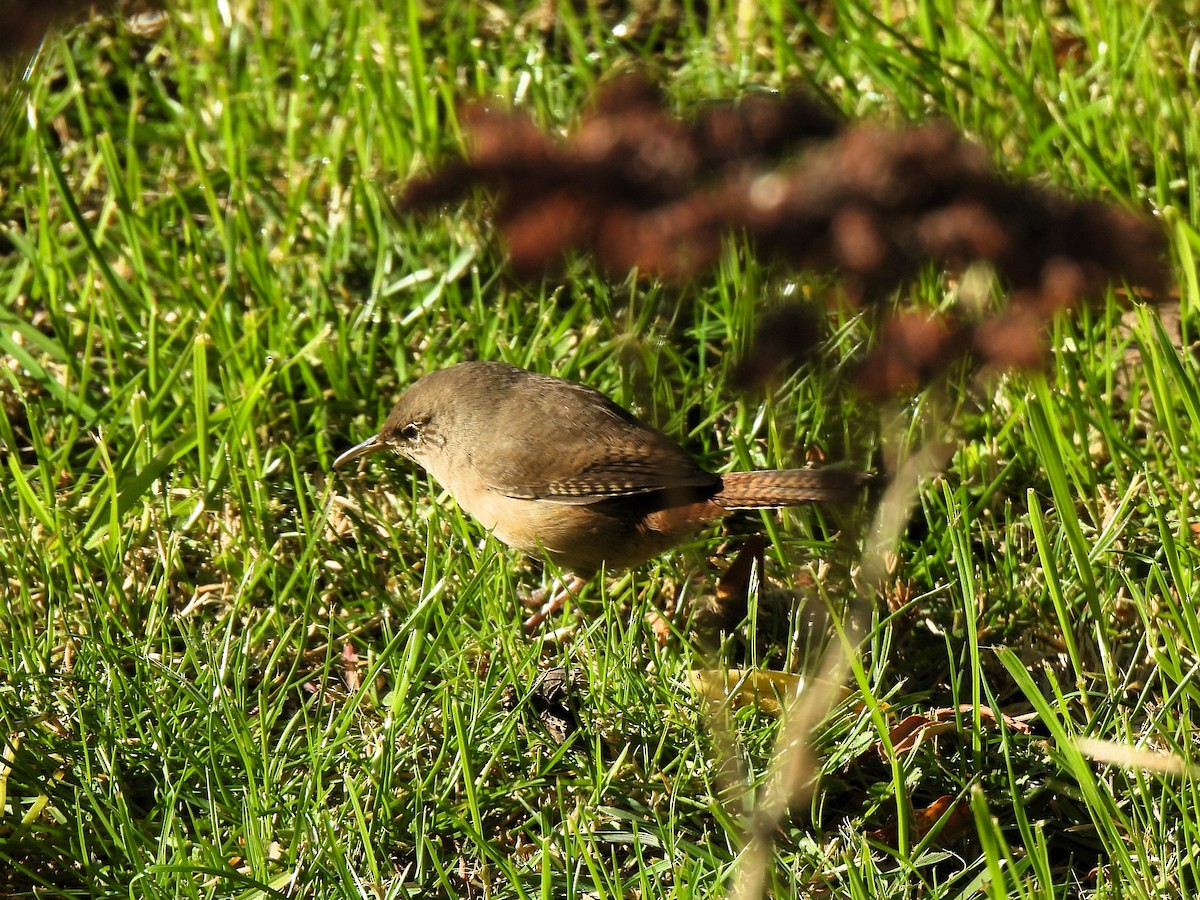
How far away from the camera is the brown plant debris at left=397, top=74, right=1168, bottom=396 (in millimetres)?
1946

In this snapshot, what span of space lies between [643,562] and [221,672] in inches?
54.6

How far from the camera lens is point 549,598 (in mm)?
4492

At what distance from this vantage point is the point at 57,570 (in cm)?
406

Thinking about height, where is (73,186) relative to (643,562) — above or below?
above

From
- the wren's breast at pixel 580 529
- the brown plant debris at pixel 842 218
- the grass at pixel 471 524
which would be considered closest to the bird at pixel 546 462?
the wren's breast at pixel 580 529

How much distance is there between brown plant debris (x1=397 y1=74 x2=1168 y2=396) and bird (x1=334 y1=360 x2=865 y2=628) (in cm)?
203

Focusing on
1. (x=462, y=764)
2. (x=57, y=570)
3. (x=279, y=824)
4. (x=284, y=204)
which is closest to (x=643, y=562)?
(x=462, y=764)

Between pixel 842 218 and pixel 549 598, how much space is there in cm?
273

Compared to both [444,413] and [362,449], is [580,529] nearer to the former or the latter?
[444,413]

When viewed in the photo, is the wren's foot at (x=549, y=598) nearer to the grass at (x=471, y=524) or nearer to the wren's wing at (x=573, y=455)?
the grass at (x=471, y=524)

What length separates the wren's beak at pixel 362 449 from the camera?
4598 millimetres

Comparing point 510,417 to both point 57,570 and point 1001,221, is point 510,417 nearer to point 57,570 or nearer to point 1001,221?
point 57,570

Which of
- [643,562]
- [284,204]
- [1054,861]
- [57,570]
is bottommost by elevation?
[1054,861]

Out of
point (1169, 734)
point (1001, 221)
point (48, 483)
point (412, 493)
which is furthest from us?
point (412, 493)
